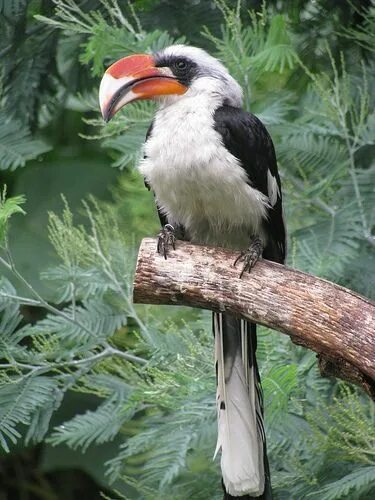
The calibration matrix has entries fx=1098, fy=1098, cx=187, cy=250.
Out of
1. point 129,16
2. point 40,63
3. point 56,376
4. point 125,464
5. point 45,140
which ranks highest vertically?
point 129,16

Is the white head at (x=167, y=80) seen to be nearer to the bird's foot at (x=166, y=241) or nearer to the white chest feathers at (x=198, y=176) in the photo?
the white chest feathers at (x=198, y=176)

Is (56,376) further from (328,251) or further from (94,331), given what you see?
(328,251)

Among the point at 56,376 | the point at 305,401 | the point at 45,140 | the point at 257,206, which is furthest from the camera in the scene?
the point at 45,140

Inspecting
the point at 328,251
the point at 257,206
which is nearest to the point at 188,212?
the point at 257,206

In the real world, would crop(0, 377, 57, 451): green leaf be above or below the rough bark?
below

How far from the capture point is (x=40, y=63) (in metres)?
5.13

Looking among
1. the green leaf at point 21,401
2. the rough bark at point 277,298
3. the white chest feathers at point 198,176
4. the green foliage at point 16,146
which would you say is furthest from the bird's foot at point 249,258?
the green foliage at point 16,146

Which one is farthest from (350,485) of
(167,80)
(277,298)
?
(167,80)

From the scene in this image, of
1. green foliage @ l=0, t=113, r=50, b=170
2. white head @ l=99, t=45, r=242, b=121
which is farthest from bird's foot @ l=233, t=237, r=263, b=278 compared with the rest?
green foliage @ l=0, t=113, r=50, b=170

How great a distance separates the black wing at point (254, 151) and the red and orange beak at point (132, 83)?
22 cm

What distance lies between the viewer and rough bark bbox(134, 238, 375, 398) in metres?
2.93

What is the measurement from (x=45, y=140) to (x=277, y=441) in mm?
1973

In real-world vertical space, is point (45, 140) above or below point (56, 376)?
above

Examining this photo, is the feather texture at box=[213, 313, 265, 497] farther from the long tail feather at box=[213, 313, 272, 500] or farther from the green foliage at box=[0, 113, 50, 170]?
the green foliage at box=[0, 113, 50, 170]
